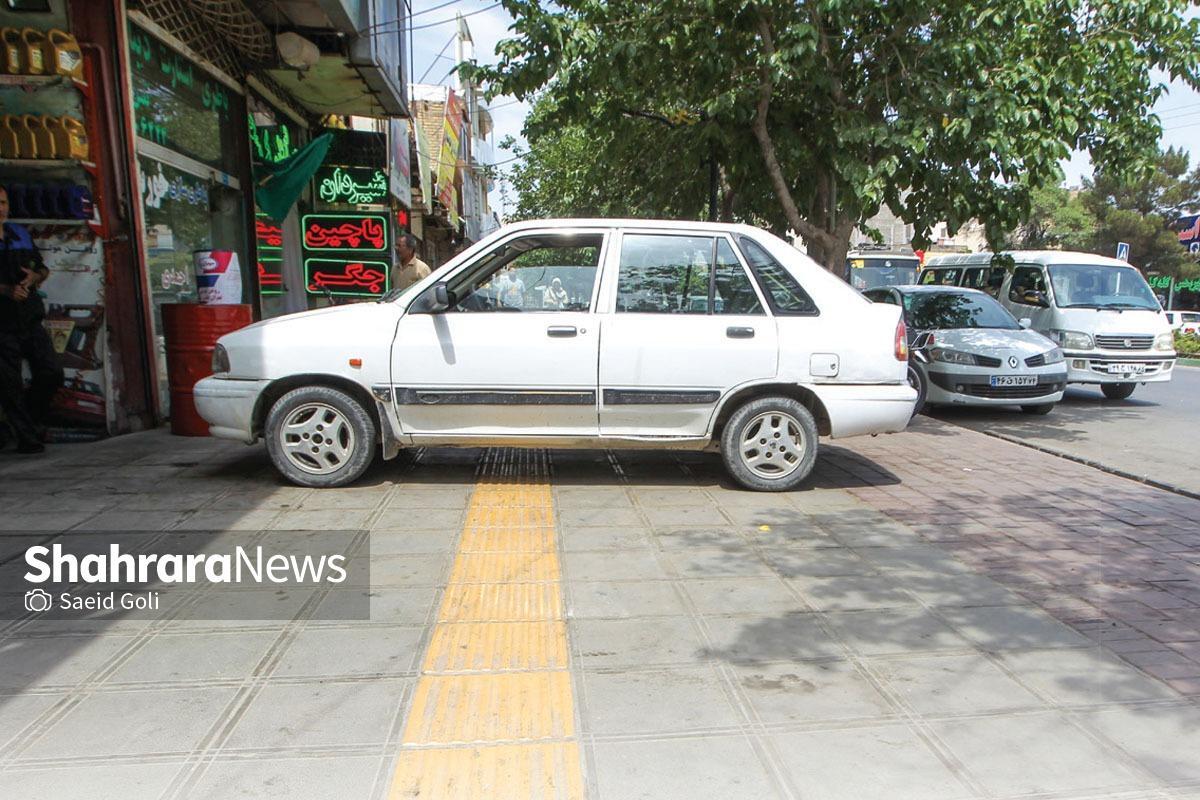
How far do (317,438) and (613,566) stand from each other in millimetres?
2363

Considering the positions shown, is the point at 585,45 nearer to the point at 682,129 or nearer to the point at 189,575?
the point at 682,129

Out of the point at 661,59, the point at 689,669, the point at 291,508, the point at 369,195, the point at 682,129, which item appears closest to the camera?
the point at 689,669

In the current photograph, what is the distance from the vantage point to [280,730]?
2.50 meters

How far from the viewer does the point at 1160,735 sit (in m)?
2.57

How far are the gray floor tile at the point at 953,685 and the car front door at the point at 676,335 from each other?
8.10 ft

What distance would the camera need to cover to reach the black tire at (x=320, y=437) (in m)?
5.16

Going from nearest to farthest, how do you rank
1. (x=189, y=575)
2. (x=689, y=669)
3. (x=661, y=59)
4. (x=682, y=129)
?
(x=689, y=669) < (x=189, y=575) < (x=661, y=59) < (x=682, y=129)

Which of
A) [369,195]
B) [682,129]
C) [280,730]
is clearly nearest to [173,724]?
[280,730]

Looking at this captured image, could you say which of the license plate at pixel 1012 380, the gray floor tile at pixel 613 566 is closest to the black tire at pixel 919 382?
the license plate at pixel 1012 380

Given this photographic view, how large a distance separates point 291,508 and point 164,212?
16.2ft

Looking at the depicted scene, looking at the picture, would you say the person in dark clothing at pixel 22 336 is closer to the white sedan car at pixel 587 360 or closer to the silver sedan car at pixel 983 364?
the white sedan car at pixel 587 360

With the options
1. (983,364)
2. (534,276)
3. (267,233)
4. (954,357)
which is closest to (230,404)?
(534,276)

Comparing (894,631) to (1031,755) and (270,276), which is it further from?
(270,276)

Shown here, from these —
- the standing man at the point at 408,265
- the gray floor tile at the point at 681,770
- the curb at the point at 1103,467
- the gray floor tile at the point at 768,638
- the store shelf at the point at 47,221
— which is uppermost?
the store shelf at the point at 47,221
